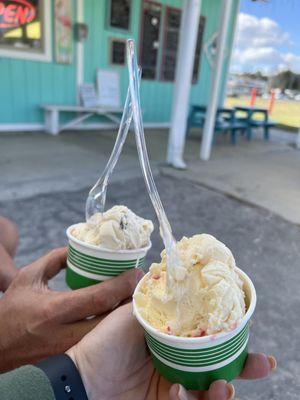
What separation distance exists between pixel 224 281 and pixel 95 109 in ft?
21.3

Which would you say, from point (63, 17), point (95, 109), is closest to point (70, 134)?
point (95, 109)

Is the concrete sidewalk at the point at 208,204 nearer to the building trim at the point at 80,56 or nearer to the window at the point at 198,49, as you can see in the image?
the building trim at the point at 80,56

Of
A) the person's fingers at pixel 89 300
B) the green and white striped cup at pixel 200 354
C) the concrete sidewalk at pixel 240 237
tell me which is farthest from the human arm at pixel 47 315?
the concrete sidewalk at pixel 240 237

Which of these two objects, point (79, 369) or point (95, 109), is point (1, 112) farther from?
point (79, 369)

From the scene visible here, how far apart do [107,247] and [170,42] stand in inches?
298

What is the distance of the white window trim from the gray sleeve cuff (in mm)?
5973

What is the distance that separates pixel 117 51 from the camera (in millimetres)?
7195

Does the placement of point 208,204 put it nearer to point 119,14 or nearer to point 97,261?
point 97,261

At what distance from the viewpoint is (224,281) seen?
33.2 inches

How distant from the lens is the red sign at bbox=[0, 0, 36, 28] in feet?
18.5

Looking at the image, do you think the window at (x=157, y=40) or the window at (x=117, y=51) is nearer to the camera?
the window at (x=117, y=51)

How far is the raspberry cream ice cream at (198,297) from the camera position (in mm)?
817

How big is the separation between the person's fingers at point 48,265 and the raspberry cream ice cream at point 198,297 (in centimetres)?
46

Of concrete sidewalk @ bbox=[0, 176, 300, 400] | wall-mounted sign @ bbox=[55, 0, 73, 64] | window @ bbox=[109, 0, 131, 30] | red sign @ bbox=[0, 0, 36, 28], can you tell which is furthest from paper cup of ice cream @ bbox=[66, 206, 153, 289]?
window @ bbox=[109, 0, 131, 30]
